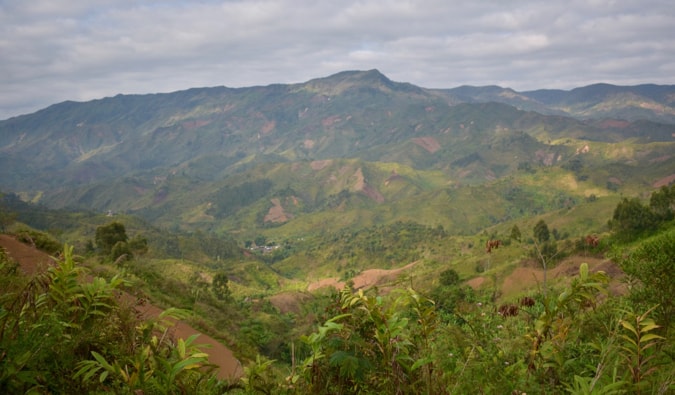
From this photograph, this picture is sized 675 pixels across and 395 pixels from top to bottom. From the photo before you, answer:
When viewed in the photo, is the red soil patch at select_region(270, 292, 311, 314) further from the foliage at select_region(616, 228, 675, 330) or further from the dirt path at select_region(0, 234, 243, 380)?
the foliage at select_region(616, 228, 675, 330)

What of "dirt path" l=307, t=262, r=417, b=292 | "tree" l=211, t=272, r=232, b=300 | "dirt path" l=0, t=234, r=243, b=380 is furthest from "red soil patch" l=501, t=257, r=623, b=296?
"dirt path" l=307, t=262, r=417, b=292

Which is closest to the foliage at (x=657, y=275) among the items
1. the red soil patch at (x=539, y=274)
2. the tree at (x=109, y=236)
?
the red soil patch at (x=539, y=274)

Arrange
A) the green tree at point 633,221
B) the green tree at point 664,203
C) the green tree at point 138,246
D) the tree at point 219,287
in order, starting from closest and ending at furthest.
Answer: the green tree at point 138,246
the green tree at point 633,221
the green tree at point 664,203
the tree at point 219,287

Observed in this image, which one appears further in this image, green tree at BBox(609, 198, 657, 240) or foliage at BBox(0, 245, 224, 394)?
green tree at BBox(609, 198, 657, 240)

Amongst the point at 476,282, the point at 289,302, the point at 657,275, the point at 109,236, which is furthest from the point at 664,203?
the point at 109,236

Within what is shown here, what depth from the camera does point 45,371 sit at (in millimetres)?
2674

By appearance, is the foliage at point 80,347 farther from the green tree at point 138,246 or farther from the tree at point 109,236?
the green tree at point 138,246

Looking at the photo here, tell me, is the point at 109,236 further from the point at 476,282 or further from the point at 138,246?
the point at 476,282

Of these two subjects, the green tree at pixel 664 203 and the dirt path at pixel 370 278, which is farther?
the dirt path at pixel 370 278

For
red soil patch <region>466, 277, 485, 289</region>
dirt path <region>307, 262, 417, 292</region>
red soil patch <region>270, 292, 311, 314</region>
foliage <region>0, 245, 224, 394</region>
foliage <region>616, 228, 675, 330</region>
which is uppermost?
foliage <region>0, 245, 224, 394</region>

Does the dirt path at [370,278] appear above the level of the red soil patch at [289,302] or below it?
below

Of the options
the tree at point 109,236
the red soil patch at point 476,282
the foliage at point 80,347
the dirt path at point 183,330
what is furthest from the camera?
the red soil patch at point 476,282

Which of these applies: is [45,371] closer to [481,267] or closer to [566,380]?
[566,380]

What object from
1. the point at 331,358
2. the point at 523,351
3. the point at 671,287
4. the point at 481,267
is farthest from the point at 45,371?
the point at 481,267
